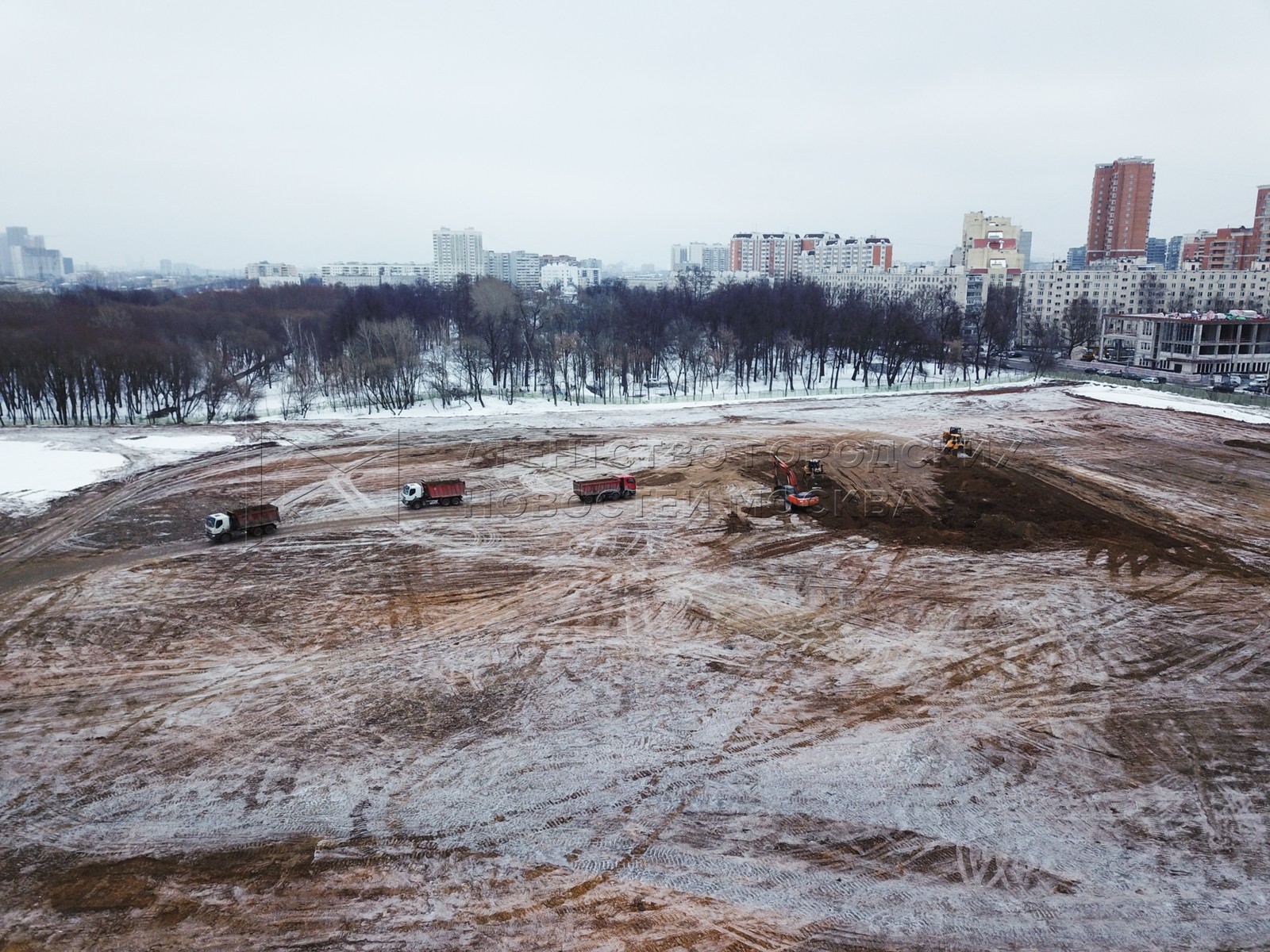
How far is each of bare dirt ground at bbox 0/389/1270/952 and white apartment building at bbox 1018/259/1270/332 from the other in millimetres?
92558

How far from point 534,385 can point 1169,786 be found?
5941cm

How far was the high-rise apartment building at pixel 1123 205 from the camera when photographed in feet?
475

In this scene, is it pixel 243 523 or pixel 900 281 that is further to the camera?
pixel 900 281

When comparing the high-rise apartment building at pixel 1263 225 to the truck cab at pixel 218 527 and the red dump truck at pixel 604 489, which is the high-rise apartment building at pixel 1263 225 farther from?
the truck cab at pixel 218 527

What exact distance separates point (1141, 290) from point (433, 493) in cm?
11521

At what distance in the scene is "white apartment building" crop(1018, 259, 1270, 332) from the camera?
333ft

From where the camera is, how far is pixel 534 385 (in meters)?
67.6

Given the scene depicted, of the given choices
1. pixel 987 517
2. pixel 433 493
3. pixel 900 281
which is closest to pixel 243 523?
pixel 433 493

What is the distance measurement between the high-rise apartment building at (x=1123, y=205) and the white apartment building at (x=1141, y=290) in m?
34.3

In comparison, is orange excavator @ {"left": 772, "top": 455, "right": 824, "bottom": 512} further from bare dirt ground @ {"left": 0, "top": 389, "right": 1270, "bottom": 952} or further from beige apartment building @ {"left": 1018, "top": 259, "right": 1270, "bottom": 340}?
beige apartment building @ {"left": 1018, "top": 259, "right": 1270, "bottom": 340}

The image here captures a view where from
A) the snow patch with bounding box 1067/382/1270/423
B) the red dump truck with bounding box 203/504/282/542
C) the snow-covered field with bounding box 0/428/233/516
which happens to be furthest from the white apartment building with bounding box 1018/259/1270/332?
the red dump truck with bounding box 203/504/282/542

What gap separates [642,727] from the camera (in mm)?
13594

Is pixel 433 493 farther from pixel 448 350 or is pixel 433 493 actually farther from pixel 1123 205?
pixel 1123 205

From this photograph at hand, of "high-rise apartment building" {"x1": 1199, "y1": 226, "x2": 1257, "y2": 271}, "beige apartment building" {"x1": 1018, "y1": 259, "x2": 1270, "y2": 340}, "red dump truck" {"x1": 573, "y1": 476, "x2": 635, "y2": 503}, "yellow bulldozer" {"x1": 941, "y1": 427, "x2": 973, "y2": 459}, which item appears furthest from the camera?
"high-rise apartment building" {"x1": 1199, "y1": 226, "x2": 1257, "y2": 271}
